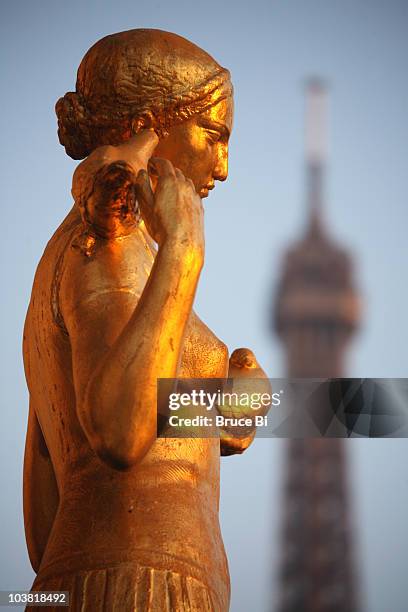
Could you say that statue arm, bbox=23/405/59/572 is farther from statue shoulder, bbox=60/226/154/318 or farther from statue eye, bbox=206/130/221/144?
statue eye, bbox=206/130/221/144

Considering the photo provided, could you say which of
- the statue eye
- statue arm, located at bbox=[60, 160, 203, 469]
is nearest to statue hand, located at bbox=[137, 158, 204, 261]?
statue arm, located at bbox=[60, 160, 203, 469]

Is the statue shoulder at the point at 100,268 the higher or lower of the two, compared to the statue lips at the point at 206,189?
lower

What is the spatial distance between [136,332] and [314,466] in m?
2.50

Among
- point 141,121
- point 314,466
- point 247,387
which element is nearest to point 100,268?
point 141,121

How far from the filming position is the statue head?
4789 mm

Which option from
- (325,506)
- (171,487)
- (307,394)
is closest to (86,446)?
(171,487)

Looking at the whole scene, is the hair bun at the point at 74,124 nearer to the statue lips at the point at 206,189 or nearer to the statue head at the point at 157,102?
the statue head at the point at 157,102

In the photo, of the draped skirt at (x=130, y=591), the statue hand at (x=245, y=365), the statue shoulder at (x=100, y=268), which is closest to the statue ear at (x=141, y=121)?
the statue shoulder at (x=100, y=268)

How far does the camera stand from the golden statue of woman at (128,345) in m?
4.08

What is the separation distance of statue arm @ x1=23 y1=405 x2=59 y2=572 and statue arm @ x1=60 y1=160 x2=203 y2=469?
26.0 inches

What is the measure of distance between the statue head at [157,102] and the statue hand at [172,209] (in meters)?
0.45

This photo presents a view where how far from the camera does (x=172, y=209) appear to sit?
4266mm

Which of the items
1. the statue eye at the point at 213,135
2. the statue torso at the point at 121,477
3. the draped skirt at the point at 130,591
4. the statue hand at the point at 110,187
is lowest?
the draped skirt at the point at 130,591

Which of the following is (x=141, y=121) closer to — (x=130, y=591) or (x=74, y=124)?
(x=74, y=124)
